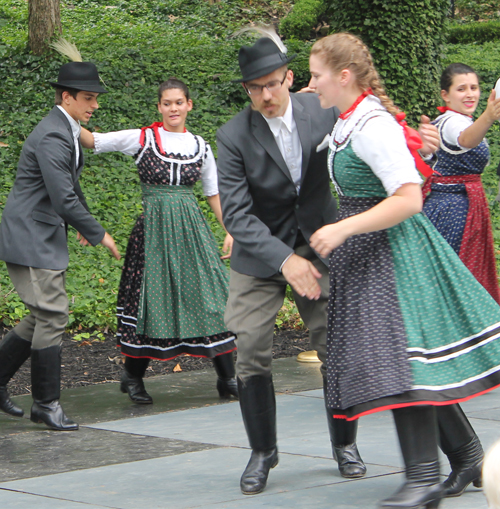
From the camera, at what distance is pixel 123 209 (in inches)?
397

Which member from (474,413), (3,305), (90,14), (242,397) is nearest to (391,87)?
(3,305)

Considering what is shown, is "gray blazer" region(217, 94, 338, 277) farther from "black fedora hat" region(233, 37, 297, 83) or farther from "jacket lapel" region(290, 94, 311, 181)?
"black fedora hat" region(233, 37, 297, 83)

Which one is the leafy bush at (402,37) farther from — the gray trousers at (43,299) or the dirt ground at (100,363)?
the gray trousers at (43,299)

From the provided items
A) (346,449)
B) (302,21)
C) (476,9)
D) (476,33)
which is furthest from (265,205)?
(476,9)

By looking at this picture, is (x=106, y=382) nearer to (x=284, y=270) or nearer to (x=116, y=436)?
(x=116, y=436)

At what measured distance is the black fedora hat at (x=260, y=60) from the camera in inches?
140

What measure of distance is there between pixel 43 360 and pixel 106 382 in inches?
52.5

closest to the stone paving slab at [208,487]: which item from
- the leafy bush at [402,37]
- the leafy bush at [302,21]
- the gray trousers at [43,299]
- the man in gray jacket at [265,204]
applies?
the man in gray jacket at [265,204]

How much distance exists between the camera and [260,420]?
3.69m

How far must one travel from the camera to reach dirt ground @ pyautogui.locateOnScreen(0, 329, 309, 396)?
6164 mm

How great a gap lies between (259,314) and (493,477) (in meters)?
1.95

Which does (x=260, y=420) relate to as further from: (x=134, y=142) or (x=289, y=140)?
(x=134, y=142)

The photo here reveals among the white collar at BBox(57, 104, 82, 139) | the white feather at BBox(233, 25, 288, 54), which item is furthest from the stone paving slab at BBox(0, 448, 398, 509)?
the white collar at BBox(57, 104, 82, 139)

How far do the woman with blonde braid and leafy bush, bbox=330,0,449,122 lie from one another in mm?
8564
